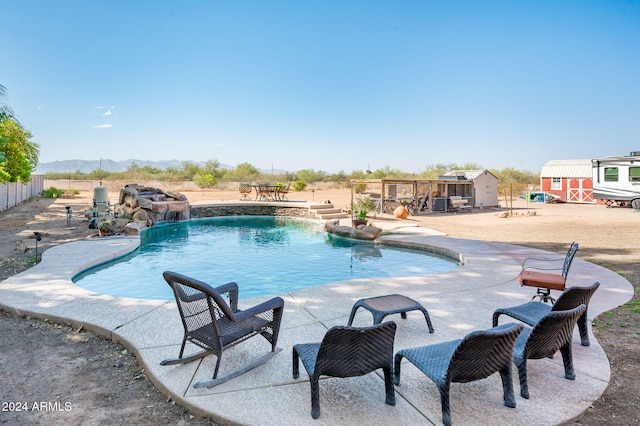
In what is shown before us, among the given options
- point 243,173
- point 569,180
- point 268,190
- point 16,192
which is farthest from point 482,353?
point 243,173

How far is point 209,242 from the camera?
11.2 metres

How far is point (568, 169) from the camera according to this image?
80.7 ft

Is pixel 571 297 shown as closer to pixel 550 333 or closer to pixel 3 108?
pixel 550 333

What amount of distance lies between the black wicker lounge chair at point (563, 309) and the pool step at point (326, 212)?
41.0ft

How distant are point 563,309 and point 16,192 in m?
26.3

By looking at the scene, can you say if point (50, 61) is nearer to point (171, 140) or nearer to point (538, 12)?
point (538, 12)

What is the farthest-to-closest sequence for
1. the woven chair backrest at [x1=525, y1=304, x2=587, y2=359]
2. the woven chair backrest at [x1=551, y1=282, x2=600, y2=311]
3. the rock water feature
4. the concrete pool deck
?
the rock water feature < the woven chair backrest at [x1=551, y1=282, x2=600, y2=311] < the woven chair backrest at [x1=525, y1=304, x2=587, y2=359] < the concrete pool deck

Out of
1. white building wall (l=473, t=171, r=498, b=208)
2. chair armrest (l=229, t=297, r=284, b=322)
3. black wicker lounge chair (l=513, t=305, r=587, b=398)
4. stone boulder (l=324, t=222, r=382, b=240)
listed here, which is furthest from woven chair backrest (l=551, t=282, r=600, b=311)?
white building wall (l=473, t=171, r=498, b=208)

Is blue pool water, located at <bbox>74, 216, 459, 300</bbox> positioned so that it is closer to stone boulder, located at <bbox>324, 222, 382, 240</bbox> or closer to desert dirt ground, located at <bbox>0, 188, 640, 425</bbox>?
stone boulder, located at <bbox>324, 222, 382, 240</bbox>

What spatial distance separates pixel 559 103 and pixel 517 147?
7.25 metres

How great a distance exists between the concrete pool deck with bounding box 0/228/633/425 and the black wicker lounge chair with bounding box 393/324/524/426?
16 cm

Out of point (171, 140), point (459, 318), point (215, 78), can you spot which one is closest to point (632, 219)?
point (459, 318)

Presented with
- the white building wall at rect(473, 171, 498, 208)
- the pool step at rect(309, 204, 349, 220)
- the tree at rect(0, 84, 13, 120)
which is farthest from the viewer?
the white building wall at rect(473, 171, 498, 208)

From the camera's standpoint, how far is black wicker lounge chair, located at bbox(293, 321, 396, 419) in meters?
2.23
